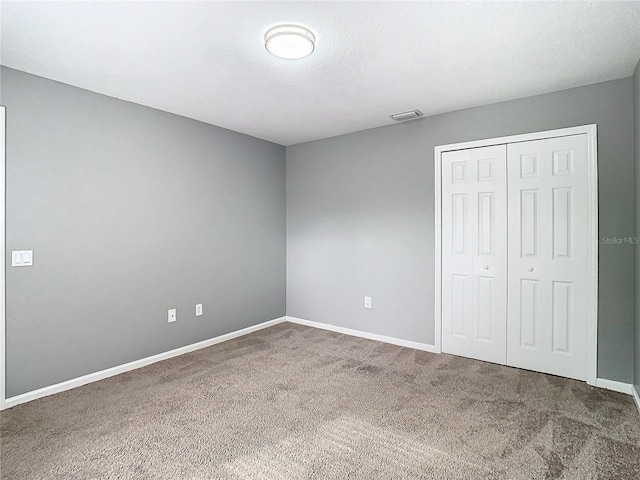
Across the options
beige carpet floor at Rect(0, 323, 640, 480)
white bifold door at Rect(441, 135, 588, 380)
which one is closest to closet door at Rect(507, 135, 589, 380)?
white bifold door at Rect(441, 135, 588, 380)

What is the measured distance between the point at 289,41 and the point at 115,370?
3.06m

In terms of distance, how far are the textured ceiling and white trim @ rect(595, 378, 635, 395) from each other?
2.41m

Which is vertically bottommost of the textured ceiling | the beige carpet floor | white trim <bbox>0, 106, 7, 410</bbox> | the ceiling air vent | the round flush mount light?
the beige carpet floor

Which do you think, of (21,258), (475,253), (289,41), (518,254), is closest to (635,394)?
(518,254)

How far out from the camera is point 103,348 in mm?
3035

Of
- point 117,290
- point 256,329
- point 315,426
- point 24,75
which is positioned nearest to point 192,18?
point 24,75

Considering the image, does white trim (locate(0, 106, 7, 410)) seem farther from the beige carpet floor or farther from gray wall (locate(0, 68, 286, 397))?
the beige carpet floor

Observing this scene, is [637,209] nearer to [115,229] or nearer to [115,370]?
[115,229]

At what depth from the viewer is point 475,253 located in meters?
3.42

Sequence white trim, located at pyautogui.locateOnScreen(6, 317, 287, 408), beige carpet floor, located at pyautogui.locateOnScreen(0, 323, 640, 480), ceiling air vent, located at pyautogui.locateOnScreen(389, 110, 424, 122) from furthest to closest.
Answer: ceiling air vent, located at pyautogui.locateOnScreen(389, 110, 424, 122) → white trim, located at pyautogui.locateOnScreen(6, 317, 287, 408) → beige carpet floor, located at pyautogui.locateOnScreen(0, 323, 640, 480)

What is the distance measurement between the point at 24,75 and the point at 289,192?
9.70ft

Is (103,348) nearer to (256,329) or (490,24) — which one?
(256,329)

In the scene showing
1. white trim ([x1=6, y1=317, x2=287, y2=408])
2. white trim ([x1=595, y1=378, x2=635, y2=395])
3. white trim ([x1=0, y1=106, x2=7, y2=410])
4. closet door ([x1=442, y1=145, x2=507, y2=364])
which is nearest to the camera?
white trim ([x1=0, y1=106, x2=7, y2=410])

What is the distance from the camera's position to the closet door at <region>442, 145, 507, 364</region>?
329 centimetres
